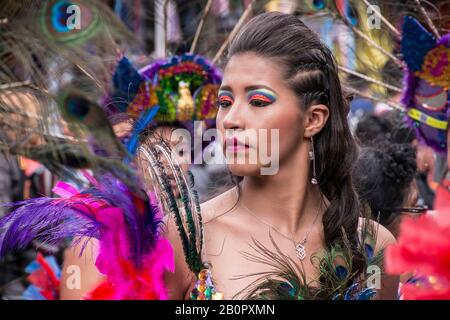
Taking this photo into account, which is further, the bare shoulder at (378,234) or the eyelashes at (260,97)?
the bare shoulder at (378,234)

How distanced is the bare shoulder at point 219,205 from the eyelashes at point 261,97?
1.04 feet

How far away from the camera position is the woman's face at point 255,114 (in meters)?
2.24

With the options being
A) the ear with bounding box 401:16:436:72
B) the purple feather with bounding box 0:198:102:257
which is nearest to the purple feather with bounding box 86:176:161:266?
the purple feather with bounding box 0:198:102:257

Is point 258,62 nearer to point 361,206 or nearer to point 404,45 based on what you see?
point 361,206

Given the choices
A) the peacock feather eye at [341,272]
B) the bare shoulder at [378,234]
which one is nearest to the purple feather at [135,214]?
the peacock feather eye at [341,272]

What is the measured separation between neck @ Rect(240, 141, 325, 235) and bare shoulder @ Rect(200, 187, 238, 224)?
36mm

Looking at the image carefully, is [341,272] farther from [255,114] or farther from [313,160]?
[255,114]

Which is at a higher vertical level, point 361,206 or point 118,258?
point 361,206

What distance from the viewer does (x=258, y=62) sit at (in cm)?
229

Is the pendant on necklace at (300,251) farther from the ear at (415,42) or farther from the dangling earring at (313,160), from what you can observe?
the ear at (415,42)

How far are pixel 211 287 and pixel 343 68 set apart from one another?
1953 millimetres

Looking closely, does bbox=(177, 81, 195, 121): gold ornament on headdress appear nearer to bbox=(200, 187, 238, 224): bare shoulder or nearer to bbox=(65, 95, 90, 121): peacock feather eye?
bbox=(200, 187, 238, 224): bare shoulder
